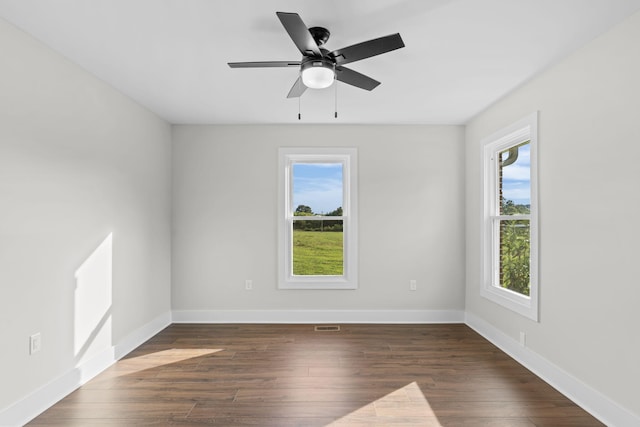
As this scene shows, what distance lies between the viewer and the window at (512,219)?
10.3 ft

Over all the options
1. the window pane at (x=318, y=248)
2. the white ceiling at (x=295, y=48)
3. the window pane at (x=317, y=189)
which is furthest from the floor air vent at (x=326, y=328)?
the white ceiling at (x=295, y=48)

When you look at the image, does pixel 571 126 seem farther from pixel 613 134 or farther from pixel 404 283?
pixel 404 283

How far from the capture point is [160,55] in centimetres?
270

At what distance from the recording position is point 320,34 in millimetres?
2309

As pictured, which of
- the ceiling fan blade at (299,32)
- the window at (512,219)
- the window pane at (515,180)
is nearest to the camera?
the ceiling fan blade at (299,32)

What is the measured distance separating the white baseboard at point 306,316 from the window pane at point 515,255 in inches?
40.9

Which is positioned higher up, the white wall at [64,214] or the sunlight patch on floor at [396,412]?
the white wall at [64,214]

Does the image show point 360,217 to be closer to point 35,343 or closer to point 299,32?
point 299,32

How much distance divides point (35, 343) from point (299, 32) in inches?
99.6

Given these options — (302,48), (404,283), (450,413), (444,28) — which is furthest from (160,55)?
(404,283)

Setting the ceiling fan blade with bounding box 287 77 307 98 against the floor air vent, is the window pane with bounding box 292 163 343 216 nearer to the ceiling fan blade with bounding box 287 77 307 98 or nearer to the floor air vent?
the floor air vent

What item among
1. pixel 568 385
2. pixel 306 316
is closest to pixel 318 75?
pixel 568 385

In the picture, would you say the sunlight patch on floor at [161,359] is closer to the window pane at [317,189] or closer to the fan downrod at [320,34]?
the window pane at [317,189]

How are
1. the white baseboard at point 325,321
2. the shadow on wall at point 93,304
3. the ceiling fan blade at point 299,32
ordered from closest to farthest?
1. the ceiling fan blade at point 299,32
2. the white baseboard at point 325,321
3. the shadow on wall at point 93,304
